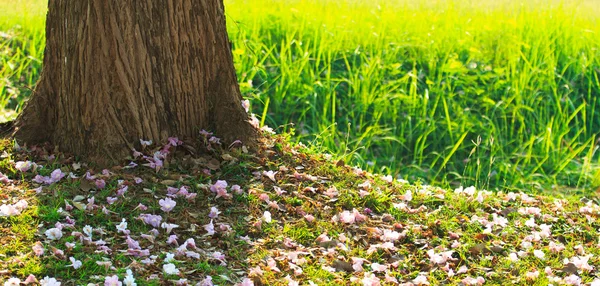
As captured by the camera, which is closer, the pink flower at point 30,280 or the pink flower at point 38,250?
the pink flower at point 30,280

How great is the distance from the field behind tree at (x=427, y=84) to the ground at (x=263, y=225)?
4.22 feet

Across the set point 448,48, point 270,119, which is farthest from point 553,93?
point 270,119

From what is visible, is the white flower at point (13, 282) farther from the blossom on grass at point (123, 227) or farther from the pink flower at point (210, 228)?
the pink flower at point (210, 228)

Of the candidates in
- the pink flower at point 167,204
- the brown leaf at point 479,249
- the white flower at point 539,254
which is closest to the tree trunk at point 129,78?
the pink flower at point 167,204

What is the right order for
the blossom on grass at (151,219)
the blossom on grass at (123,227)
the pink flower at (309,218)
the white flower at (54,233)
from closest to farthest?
the white flower at (54,233), the blossom on grass at (123,227), the blossom on grass at (151,219), the pink flower at (309,218)

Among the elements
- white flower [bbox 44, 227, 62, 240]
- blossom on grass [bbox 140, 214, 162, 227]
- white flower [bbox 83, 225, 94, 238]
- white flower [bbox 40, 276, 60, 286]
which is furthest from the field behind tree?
white flower [bbox 40, 276, 60, 286]

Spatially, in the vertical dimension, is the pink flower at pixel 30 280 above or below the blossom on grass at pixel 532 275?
above

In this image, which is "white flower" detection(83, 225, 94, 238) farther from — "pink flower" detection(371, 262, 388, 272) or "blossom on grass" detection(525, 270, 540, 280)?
"blossom on grass" detection(525, 270, 540, 280)

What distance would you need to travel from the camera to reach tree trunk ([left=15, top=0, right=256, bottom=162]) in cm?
412

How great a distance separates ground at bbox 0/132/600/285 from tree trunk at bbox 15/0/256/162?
123mm

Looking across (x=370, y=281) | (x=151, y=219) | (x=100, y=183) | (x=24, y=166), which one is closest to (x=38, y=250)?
(x=151, y=219)

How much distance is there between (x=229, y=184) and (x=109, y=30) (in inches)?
43.7

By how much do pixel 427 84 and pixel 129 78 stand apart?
324 cm

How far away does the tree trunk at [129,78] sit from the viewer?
4.12 metres
